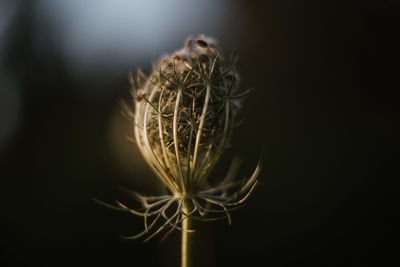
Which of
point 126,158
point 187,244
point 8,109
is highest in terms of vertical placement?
point 8,109

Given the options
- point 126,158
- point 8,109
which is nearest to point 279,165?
point 126,158

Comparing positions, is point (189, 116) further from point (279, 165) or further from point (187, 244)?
point (279, 165)

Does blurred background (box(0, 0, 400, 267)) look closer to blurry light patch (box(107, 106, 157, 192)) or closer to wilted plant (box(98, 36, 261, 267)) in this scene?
blurry light patch (box(107, 106, 157, 192))

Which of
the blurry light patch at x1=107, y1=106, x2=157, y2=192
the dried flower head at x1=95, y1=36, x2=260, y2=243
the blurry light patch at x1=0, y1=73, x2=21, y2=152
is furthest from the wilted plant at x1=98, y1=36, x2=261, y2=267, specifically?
the blurry light patch at x1=0, y1=73, x2=21, y2=152

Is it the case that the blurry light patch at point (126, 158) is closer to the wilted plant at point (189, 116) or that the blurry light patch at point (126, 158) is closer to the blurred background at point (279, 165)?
the blurred background at point (279, 165)

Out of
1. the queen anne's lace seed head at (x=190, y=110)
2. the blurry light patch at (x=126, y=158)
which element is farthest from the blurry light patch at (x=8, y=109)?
the queen anne's lace seed head at (x=190, y=110)

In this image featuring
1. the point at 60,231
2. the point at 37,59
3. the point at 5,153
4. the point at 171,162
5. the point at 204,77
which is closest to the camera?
the point at 204,77

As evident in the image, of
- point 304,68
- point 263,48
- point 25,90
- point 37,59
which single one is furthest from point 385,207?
point 37,59

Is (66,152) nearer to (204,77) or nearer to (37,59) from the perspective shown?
(37,59)
